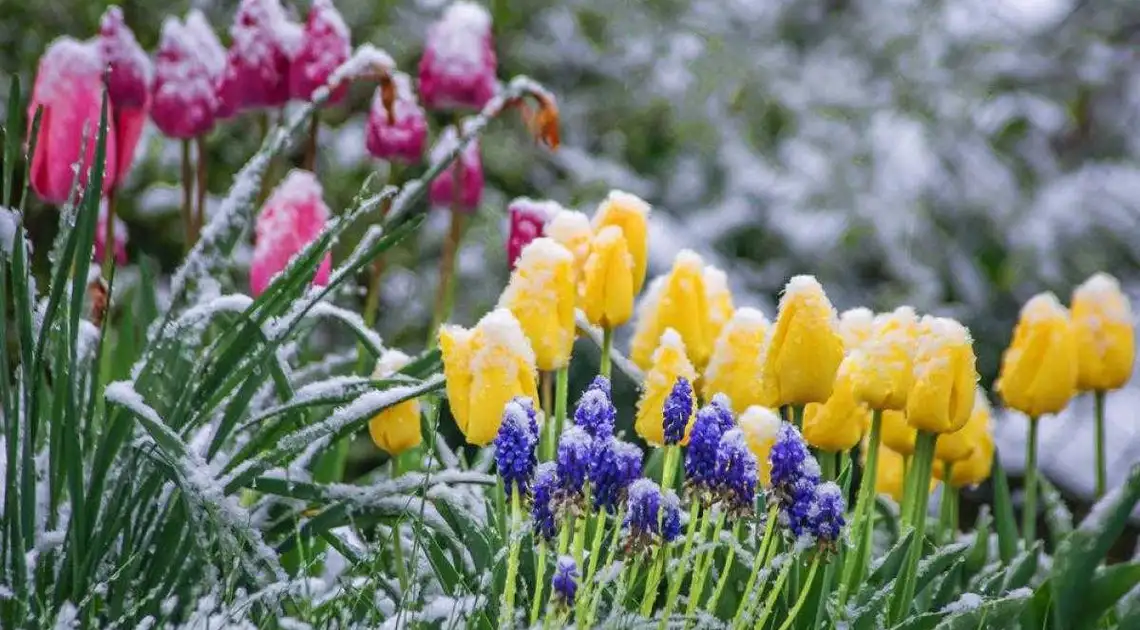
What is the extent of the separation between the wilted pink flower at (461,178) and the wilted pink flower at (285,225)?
381mm

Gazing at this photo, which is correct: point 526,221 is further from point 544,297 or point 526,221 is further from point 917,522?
point 917,522

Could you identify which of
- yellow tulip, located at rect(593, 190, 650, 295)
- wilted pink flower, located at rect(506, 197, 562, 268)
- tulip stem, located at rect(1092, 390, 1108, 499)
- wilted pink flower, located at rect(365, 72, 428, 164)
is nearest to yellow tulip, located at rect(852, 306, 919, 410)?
yellow tulip, located at rect(593, 190, 650, 295)

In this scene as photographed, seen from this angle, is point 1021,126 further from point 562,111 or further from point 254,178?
point 254,178

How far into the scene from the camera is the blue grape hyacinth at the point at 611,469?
1.09 m

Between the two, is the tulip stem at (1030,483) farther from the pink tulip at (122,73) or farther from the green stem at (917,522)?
the pink tulip at (122,73)

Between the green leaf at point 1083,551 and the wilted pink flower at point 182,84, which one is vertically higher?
the wilted pink flower at point 182,84

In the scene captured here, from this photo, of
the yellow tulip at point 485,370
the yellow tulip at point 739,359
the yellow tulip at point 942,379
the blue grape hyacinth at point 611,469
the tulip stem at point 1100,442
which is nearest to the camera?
the blue grape hyacinth at point 611,469

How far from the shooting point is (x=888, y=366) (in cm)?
136

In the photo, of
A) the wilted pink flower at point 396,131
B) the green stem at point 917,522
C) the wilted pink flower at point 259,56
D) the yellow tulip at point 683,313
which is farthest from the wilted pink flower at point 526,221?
the green stem at point 917,522

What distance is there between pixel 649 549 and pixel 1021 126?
3981mm

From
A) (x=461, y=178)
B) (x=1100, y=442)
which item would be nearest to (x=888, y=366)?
(x=1100, y=442)

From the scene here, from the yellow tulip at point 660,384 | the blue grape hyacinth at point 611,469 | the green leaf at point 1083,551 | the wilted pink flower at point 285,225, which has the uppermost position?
the wilted pink flower at point 285,225

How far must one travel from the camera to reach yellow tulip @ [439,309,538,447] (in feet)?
4.07

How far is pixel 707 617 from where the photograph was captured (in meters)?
1.19
